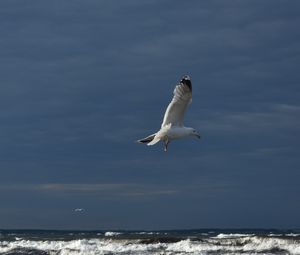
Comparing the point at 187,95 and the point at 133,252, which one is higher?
the point at 187,95

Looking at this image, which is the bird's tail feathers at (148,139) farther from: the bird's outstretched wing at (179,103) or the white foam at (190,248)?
the white foam at (190,248)

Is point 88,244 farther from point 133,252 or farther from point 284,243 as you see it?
point 284,243

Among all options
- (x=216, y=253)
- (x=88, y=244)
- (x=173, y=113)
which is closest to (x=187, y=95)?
(x=173, y=113)

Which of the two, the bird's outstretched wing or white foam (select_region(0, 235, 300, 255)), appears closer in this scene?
the bird's outstretched wing

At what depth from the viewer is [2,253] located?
3128cm

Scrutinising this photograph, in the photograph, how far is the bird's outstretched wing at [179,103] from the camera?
2025 centimetres

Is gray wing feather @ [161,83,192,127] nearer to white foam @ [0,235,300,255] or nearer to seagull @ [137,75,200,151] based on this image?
seagull @ [137,75,200,151]

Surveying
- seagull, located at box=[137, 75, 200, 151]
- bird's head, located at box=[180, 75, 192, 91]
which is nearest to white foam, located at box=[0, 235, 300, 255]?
seagull, located at box=[137, 75, 200, 151]

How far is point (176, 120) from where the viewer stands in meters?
21.7

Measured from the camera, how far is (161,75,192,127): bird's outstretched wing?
2025 centimetres

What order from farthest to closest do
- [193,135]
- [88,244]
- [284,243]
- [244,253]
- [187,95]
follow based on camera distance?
[88,244], [284,243], [244,253], [193,135], [187,95]

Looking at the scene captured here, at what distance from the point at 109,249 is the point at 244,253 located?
6595 mm

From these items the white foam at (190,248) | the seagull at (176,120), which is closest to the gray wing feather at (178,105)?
the seagull at (176,120)

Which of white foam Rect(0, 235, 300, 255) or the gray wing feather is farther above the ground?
the gray wing feather
